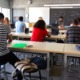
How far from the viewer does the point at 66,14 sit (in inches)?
379

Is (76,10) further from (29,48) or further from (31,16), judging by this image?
(29,48)

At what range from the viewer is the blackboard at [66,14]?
9445 mm

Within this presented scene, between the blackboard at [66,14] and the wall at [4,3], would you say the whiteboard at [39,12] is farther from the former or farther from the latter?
the wall at [4,3]

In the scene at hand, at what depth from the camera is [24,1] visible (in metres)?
10.1

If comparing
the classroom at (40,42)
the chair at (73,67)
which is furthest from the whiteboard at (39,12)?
the chair at (73,67)

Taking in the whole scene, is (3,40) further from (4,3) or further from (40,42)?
(4,3)

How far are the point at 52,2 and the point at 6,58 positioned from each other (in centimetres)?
736

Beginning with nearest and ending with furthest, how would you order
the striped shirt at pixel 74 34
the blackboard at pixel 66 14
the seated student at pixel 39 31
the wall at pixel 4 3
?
the striped shirt at pixel 74 34 < the seated student at pixel 39 31 < the blackboard at pixel 66 14 < the wall at pixel 4 3

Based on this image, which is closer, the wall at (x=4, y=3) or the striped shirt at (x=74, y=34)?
the striped shirt at (x=74, y=34)

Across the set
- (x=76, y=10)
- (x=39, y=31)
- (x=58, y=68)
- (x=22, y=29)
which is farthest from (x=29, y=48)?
(x=76, y=10)

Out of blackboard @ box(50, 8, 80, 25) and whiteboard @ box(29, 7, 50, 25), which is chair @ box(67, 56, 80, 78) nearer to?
blackboard @ box(50, 8, 80, 25)

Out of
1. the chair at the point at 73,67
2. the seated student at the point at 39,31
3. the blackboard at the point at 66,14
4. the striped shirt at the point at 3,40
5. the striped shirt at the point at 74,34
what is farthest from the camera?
the blackboard at the point at 66,14

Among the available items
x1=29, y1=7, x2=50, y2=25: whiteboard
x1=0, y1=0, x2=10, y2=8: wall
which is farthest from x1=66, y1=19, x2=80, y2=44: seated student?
x1=0, y1=0, x2=10, y2=8: wall

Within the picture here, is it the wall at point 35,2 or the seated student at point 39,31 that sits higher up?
the wall at point 35,2
